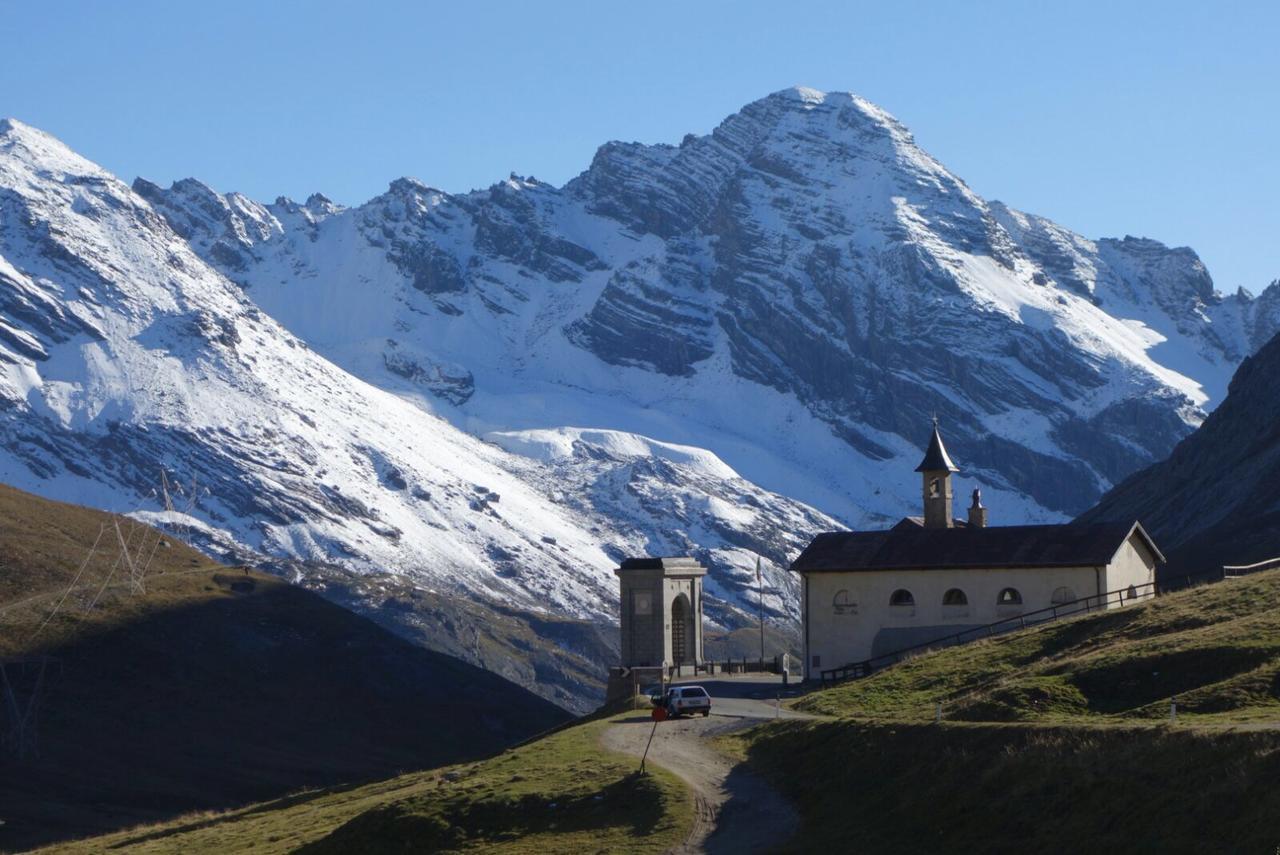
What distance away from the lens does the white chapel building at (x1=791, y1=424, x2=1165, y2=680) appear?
8675 centimetres

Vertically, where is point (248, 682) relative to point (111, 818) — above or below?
above

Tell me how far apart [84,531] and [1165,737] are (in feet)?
530

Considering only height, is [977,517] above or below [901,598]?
above

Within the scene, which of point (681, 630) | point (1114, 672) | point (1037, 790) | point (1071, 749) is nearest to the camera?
point (1037, 790)

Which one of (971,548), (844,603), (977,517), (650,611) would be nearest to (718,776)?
(971,548)

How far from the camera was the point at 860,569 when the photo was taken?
90.6 meters

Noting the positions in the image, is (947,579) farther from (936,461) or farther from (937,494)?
(936,461)

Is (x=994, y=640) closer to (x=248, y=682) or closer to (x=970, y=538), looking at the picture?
(x=970, y=538)

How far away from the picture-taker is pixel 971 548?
8912cm

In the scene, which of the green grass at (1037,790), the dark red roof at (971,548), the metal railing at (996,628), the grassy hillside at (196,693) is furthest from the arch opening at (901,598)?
the grassy hillside at (196,693)

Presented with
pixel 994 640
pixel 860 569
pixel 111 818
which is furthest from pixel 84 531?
pixel 994 640

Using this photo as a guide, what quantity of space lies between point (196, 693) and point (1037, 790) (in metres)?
127

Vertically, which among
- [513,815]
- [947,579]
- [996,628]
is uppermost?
[947,579]

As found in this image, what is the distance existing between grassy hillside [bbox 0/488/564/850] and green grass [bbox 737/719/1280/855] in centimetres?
7547
